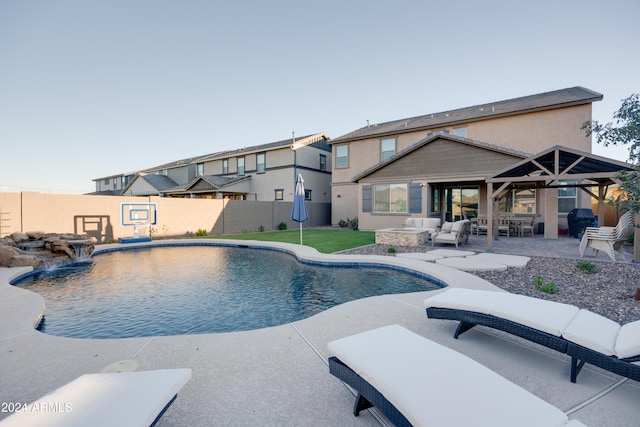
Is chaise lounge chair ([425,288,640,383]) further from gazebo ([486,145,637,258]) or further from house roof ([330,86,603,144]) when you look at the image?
house roof ([330,86,603,144])

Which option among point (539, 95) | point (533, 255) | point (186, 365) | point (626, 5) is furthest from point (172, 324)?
point (539, 95)

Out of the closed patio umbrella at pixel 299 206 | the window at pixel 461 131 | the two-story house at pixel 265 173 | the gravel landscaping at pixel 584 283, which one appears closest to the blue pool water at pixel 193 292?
the gravel landscaping at pixel 584 283

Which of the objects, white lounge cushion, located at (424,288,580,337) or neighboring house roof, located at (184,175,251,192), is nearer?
white lounge cushion, located at (424,288,580,337)

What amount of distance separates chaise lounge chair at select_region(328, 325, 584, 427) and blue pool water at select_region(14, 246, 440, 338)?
252cm

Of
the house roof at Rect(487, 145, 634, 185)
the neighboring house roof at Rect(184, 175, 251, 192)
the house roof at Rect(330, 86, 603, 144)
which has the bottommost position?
the house roof at Rect(487, 145, 634, 185)

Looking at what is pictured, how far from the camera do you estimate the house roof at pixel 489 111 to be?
13.5 m

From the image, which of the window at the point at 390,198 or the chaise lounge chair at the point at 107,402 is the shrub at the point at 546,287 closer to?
the chaise lounge chair at the point at 107,402

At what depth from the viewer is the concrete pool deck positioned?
2.16 metres

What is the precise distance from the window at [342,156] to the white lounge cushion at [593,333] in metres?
18.2

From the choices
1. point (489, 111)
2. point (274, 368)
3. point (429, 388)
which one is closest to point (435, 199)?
point (489, 111)

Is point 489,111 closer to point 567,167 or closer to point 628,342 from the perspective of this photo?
point 567,167

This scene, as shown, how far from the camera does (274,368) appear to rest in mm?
2764

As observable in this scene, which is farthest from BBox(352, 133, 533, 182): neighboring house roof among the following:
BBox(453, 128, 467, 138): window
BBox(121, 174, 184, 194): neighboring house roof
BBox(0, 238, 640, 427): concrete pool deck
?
BBox(121, 174, 184, 194): neighboring house roof

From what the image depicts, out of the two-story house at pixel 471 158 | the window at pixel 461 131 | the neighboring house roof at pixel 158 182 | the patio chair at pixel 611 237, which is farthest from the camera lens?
the neighboring house roof at pixel 158 182
